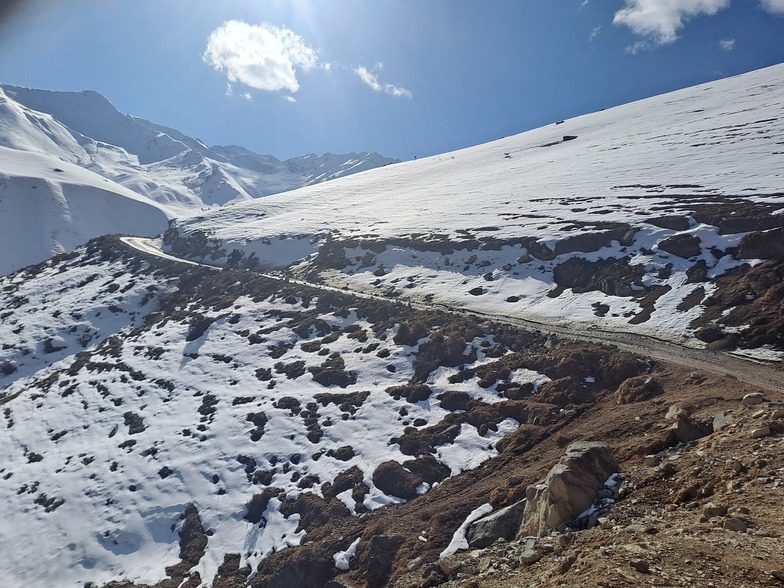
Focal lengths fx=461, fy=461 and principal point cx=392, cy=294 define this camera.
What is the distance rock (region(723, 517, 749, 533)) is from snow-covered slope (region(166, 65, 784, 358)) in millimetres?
18761

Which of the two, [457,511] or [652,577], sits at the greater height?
[652,577]

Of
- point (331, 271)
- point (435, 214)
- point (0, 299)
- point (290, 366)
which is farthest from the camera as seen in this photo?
point (435, 214)

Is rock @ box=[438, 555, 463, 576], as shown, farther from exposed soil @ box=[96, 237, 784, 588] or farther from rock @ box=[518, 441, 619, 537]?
rock @ box=[518, 441, 619, 537]

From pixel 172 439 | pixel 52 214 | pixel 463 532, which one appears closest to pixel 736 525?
pixel 463 532

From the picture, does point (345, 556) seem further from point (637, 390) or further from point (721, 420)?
point (637, 390)

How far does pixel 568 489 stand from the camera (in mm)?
12070

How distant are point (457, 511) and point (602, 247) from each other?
28.5 meters

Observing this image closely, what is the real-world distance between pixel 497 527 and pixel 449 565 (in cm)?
213

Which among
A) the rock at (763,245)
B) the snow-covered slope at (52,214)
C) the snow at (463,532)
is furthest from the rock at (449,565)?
the snow-covered slope at (52,214)

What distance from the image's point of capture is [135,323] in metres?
46.1

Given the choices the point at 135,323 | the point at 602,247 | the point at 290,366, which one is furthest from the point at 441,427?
the point at 135,323

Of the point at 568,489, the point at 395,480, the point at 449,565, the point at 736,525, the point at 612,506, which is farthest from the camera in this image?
the point at 395,480

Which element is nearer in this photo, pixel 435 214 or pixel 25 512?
pixel 25 512

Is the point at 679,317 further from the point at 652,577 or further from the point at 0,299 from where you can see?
the point at 0,299
